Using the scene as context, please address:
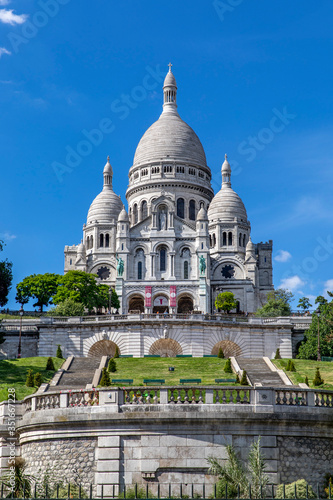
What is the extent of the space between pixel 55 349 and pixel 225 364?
1772 centimetres

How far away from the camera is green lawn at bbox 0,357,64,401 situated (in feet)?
132

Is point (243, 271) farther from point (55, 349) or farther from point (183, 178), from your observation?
point (55, 349)

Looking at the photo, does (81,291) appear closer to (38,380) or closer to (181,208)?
(181,208)

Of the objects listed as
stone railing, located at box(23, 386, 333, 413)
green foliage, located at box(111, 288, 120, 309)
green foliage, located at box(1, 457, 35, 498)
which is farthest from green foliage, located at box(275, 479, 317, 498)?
green foliage, located at box(111, 288, 120, 309)

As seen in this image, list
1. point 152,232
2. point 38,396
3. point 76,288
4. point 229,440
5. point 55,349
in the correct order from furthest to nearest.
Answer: point 152,232
point 76,288
point 55,349
point 38,396
point 229,440

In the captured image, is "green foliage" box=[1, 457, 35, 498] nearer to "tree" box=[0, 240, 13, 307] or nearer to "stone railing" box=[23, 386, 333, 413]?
"stone railing" box=[23, 386, 333, 413]

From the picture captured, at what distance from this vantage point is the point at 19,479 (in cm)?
2597

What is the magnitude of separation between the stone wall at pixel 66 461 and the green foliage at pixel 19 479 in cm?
37

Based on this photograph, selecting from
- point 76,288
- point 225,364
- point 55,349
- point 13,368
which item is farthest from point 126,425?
point 76,288

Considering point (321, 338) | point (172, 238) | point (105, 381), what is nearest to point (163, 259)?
point (172, 238)

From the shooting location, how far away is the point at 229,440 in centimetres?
2458

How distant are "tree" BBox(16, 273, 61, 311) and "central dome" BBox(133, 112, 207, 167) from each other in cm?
3783

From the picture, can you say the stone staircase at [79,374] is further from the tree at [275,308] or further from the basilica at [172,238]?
the basilica at [172,238]

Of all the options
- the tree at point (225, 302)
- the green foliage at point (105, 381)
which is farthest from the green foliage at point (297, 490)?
the tree at point (225, 302)
